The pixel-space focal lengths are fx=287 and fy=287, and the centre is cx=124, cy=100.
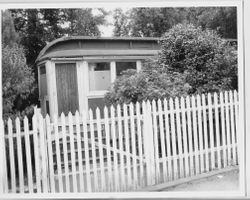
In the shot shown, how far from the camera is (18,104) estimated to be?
4.41 m

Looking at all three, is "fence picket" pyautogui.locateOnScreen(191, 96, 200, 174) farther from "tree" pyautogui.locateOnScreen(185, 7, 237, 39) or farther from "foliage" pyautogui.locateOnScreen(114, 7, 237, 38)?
"tree" pyautogui.locateOnScreen(185, 7, 237, 39)

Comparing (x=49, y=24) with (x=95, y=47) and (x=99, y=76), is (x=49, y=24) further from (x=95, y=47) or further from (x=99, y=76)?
(x=99, y=76)

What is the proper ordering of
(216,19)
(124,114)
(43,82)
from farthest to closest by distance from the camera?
(216,19)
(43,82)
(124,114)

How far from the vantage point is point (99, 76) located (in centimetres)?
527

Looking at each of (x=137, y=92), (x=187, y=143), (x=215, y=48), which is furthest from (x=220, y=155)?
(x=215, y=48)

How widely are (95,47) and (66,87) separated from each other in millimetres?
1125

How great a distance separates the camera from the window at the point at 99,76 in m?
5.14

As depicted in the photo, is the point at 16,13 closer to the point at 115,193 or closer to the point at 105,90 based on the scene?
the point at 105,90

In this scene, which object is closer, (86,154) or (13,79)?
(86,154)

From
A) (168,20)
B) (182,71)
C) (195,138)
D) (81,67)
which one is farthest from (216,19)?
(195,138)

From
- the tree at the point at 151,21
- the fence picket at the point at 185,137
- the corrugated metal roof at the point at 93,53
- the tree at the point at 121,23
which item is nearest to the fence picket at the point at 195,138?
the fence picket at the point at 185,137

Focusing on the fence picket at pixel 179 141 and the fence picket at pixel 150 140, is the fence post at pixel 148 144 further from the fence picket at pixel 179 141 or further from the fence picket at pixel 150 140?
the fence picket at pixel 179 141

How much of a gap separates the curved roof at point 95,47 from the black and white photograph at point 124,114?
20mm

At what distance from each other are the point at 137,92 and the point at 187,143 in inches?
45.1
